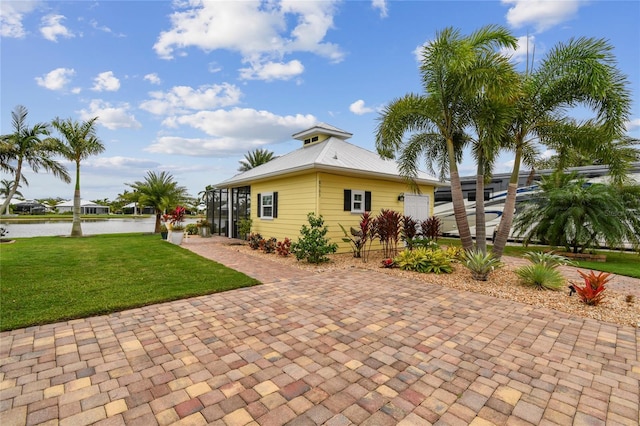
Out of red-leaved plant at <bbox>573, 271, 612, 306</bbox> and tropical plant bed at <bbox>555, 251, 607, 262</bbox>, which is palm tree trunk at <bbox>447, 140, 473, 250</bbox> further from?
tropical plant bed at <bbox>555, 251, 607, 262</bbox>

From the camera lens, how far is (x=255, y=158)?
26.3m

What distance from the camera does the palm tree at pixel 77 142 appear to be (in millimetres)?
→ 13719

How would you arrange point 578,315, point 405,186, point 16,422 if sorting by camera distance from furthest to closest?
point 405,186 → point 578,315 → point 16,422

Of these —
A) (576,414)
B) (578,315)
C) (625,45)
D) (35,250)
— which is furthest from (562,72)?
(35,250)

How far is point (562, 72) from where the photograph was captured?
6.67 metres

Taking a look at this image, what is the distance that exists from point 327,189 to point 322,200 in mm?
407

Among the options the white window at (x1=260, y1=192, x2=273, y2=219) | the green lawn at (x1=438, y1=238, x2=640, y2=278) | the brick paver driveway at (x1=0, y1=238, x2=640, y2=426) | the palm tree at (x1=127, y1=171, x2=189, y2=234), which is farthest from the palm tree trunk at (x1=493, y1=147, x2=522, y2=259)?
the palm tree at (x1=127, y1=171, x2=189, y2=234)

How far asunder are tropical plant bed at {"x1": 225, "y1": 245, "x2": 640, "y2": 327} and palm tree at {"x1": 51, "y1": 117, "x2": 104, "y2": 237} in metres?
12.2

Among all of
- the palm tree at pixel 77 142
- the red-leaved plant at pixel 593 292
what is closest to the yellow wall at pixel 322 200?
the red-leaved plant at pixel 593 292

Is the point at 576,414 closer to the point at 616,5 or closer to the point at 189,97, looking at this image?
the point at 616,5

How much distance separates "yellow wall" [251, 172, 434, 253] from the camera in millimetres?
9414

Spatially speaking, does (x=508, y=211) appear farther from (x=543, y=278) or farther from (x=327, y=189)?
(x=327, y=189)

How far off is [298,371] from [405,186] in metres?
10.1

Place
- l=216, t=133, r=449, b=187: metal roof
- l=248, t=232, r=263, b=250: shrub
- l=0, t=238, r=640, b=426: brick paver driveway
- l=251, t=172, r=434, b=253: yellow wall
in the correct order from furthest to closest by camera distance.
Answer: l=248, t=232, r=263, b=250: shrub → l=251, t=172, r=434, b=253: yellow wall → l=216, t=133, r=449, b=187: metal roof → l=0, t=238, r=640, b=426: brick paver driveway
